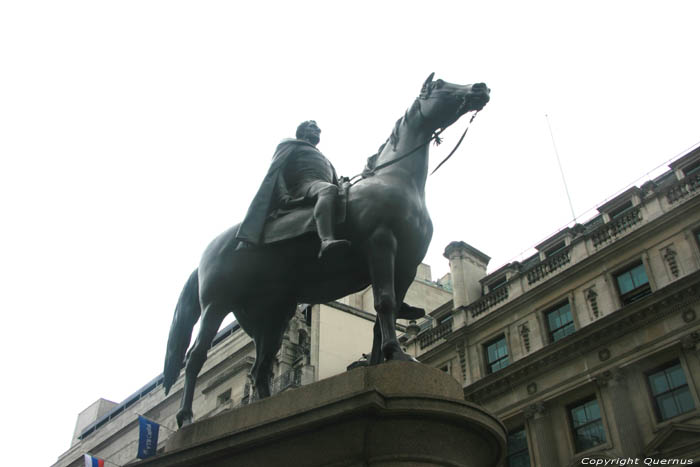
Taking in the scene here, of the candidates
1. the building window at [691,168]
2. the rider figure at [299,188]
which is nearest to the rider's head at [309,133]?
the rider figure at [299,188]

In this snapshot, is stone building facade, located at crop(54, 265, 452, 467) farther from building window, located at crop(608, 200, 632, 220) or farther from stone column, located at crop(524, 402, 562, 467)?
building window, located at crop(608, 200, 632, 220)

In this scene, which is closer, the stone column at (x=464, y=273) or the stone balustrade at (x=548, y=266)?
the stone balustrade at (x=548, y=266)

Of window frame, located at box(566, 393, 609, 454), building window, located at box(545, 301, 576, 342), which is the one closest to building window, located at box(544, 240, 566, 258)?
building window, located at box(545, 301, 576, 342)

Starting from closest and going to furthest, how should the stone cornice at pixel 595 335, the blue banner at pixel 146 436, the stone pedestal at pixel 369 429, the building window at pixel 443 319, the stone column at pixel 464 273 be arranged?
1. the stone pedestal at pixel 369 429
2. the stone cornice at pixel 595 335
3. the blue banner at pixel 146 436
4. the stone column at pixel 464 273
5. the building window at pixel 443 319

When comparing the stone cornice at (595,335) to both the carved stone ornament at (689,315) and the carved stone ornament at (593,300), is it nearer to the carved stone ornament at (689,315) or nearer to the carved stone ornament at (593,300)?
the carved stone ornament at (689,315)

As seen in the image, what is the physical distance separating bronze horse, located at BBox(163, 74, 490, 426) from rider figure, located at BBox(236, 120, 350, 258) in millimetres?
280

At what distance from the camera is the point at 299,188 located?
9.33 m

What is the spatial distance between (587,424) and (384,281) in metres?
21.6

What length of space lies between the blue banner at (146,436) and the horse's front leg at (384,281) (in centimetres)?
2789

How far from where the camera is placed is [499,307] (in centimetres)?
3225

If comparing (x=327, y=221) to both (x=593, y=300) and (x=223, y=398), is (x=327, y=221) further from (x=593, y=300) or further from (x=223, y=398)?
(x=223, y=398)

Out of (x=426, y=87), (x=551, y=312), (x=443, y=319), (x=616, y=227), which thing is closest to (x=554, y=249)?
(x=551, y=312)

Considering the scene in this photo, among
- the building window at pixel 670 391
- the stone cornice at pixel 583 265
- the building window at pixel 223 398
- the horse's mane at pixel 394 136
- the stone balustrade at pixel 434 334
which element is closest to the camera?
the horse's mane at pixel 394 136

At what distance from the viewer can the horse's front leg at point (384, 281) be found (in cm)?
725
